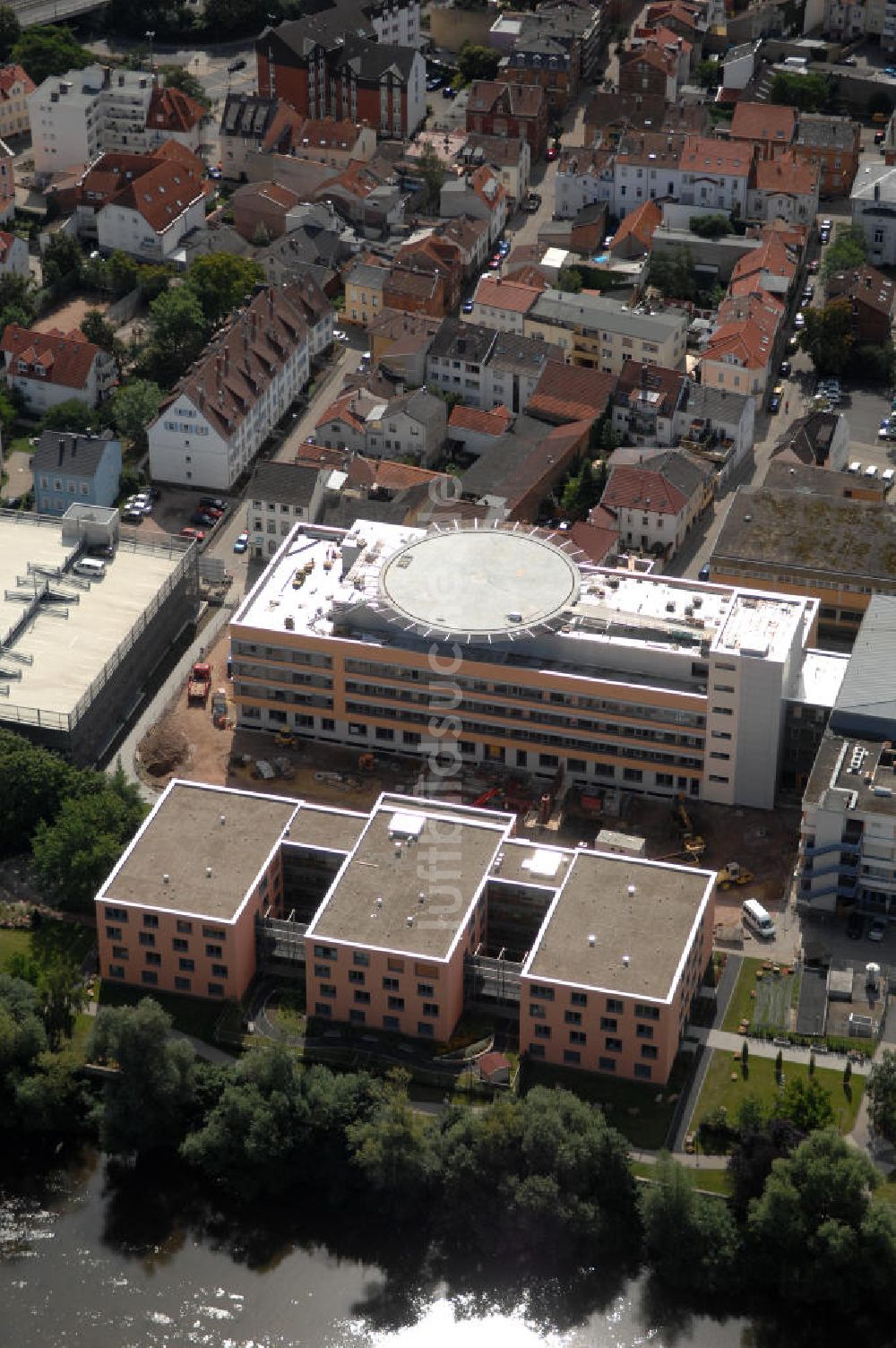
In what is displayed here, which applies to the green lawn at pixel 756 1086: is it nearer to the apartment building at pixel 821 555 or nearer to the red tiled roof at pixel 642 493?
the apartment building at pixel 821 555

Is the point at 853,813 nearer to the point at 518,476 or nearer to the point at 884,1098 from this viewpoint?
the point at 884,1098

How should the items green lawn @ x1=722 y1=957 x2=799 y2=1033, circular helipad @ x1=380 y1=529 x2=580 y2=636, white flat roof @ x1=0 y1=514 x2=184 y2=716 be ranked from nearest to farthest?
1. green lawn @ x1=722 y1=957 x2=799 y2=1033
2. circular helipad @ x1=380 y1=529 x2=580 y2=636
3. white flat roof @ x1=0 y1=514 x2=184 y2=716

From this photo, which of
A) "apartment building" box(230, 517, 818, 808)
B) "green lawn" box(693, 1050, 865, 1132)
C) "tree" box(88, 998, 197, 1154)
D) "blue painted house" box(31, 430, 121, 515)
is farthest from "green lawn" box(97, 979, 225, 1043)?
"blue painted house" box(31, 430, 121, 515)

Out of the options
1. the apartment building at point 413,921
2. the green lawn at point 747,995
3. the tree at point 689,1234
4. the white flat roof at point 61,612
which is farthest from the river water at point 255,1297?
the white flat roof at point 61,612

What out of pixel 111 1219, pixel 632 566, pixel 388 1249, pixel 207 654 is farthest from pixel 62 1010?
pixel 632 566

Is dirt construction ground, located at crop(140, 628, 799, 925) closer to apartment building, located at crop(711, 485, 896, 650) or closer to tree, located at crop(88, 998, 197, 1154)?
apartment building, located at crop(711, 485, 896, 650)
